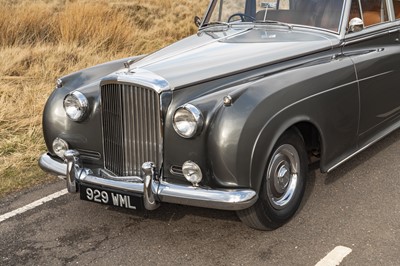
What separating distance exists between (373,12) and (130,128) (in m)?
2.62

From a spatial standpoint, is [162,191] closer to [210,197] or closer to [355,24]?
[210,197]

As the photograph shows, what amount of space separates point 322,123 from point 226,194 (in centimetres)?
100

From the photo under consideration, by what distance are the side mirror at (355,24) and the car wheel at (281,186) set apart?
1261 millimetres

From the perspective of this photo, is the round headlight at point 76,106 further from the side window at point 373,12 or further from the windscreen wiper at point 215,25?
the side window at point 373,12

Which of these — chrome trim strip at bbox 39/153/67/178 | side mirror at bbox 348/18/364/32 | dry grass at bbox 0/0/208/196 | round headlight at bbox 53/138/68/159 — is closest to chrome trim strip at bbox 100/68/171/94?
round headlight at bbox 53/138/68/159

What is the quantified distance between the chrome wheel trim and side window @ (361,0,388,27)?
1697 millimetres

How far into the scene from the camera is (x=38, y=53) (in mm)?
8609

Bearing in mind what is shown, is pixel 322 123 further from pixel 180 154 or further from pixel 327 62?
pixel 180 154

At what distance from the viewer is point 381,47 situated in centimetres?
444

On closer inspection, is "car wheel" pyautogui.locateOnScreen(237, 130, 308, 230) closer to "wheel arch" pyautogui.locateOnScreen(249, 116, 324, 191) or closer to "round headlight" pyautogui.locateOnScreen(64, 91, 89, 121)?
"wheel arch" pyautogui.locateOnScreen(249, 116, 324, 191)

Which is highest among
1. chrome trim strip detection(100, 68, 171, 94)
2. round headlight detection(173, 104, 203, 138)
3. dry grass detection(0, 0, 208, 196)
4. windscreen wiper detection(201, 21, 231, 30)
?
windscreen wiper detection(201, 21, 231, 30)

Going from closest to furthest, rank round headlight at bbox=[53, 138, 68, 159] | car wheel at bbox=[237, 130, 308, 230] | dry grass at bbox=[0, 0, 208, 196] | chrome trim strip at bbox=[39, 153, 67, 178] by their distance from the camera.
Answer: car wheel at bbox=[237, 130, 308, 230] < chrome trim strip at bbox=[39, 153, 67, 178] < round headlight at bbox=[53, 138, 68, 159] < dry grass at bbox=[0, 0, 208, 196]

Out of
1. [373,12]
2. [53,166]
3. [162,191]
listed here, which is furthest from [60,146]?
[373,12]

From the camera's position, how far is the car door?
13.2ft
